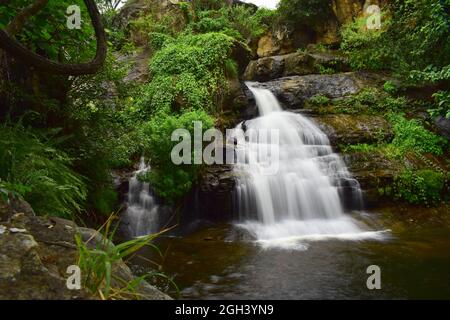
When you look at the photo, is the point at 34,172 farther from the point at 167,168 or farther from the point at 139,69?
the point at 139,69

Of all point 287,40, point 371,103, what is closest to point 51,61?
point 371,103

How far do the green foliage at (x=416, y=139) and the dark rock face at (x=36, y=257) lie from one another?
10179mm

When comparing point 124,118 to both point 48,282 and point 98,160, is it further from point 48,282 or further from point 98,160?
point 48,282

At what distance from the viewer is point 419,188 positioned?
9852mm

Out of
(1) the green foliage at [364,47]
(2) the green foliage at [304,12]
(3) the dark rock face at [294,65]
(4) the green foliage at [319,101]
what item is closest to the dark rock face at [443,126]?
(4) the green foliage at [319,101]

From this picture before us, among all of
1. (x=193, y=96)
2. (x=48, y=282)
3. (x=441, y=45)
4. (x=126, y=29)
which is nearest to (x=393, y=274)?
(x=48, y=282)

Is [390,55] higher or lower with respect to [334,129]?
higher

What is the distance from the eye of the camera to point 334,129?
467 inches

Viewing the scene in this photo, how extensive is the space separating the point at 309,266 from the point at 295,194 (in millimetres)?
3573

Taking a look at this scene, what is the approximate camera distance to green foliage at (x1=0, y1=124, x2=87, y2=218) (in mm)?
4266

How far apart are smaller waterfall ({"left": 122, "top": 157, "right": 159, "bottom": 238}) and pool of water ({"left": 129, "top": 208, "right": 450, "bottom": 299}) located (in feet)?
2.43

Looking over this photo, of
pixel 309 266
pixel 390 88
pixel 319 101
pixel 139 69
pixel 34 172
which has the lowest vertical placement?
pixel 309 266

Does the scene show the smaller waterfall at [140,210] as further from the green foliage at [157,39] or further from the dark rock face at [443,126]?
the dark rock face at [443,126]

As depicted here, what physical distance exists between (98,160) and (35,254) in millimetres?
4155
